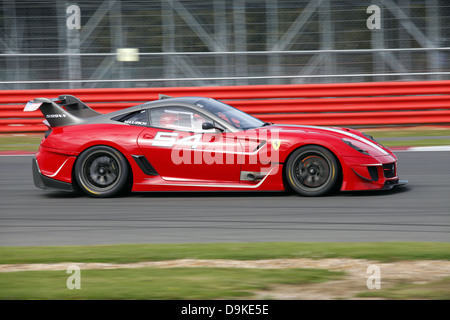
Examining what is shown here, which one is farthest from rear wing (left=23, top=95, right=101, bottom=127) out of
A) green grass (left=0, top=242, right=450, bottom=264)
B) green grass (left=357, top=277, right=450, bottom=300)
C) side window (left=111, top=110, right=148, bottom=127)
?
green grass (left=357, top=277, right=450, bottom=300)

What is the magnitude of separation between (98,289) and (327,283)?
A: 1533mm

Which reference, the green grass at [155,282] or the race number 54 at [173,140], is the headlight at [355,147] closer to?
the race number 54 at [173,140]

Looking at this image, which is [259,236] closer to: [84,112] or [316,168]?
[316,168]

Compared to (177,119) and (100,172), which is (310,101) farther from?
(100,172)

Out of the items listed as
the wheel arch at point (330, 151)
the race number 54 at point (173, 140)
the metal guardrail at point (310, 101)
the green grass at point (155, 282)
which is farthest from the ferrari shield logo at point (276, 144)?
the metal guardrail at point (310, 101)

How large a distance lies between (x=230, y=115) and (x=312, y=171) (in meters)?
1.29

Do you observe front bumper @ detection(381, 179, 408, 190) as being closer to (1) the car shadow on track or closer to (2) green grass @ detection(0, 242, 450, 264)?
(1) the car shadow on track

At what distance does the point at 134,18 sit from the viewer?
14602mm

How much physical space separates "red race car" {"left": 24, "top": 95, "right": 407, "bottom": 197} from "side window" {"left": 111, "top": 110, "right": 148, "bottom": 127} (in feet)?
0.04

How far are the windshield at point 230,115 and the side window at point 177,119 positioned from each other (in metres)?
0.16

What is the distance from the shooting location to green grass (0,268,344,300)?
4.62 m

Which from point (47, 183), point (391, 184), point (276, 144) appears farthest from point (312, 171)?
point (47, 183)

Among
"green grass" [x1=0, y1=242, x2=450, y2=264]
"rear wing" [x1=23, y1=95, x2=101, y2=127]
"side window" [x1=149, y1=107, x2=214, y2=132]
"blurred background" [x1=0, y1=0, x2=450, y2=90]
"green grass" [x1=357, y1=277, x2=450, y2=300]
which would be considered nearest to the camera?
"green grass" [x1=357, y1=277, x2=450, y2=300]

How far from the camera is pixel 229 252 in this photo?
5.74m
